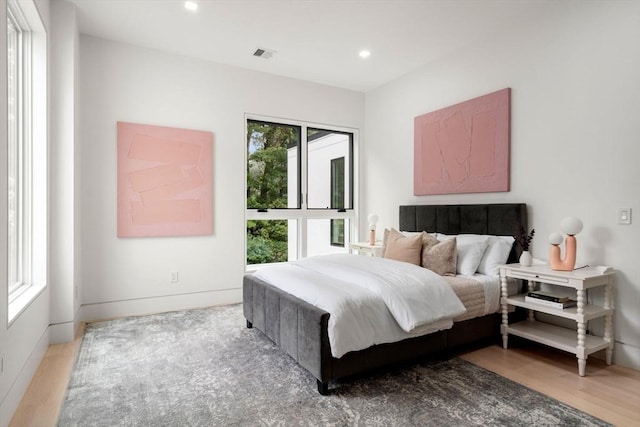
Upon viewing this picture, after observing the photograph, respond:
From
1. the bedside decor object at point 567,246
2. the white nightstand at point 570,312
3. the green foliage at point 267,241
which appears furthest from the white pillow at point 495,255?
the green foliage at point 267,241

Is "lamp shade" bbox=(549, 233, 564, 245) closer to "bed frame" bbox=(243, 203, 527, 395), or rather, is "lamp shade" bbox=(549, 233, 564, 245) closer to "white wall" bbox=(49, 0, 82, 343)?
"bed frame" bbox=(243, 203, 527, 395)

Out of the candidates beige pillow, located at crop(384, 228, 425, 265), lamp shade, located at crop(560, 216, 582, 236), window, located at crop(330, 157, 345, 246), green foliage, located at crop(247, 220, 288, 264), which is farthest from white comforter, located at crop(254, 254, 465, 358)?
window, located at crop(330, 157, 345, 246)

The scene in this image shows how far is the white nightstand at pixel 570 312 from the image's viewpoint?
2.54 m

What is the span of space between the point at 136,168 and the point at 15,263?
1517 mm

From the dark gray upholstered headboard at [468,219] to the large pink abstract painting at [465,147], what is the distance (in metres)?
0.21

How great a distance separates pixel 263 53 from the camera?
4090 mm

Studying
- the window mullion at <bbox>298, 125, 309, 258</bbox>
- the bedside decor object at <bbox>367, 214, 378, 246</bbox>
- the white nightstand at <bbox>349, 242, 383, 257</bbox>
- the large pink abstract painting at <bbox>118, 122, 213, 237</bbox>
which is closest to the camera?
the large pink abstract painting at <bbox>118, 122, 213, 237</bbox>

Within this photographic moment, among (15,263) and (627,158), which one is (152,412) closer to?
(15,263)

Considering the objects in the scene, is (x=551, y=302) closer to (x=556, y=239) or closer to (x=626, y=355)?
(x=556, y=239)

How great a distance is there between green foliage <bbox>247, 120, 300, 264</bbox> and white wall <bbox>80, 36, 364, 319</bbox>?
20 cm

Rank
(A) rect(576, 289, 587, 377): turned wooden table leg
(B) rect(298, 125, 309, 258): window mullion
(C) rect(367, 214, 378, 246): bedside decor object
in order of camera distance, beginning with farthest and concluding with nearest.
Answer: (B) rect(298, 125, 309, 258): window mullion < (C) rect(367, 214, 378, 246): bedside decor object < (A) rect(576, 289, 587, 377): turned wooden table leg

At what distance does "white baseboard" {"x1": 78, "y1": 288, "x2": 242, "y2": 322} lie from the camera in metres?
3.76

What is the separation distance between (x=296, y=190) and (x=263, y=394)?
3.12 meters

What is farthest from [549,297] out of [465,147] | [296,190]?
[296,190]
